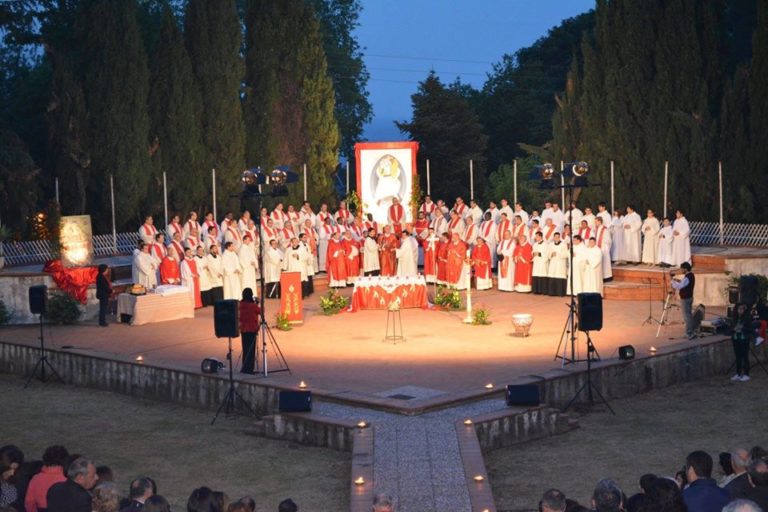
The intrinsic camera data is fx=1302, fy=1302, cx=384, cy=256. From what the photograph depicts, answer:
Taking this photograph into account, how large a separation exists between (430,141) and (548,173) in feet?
66.8

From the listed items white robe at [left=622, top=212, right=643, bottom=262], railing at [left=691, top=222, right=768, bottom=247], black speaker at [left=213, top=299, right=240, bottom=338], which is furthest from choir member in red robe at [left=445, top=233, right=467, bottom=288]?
black speaker at [left=213, top=299, right=240, bottom=338]

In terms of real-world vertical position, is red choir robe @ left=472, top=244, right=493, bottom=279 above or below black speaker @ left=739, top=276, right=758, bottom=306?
above

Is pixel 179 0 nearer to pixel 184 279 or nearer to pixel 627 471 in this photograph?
pixel 184 279

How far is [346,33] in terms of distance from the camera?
53406 millimetres

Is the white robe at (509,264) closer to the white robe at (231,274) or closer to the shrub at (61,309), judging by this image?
the white robe at (231,274)

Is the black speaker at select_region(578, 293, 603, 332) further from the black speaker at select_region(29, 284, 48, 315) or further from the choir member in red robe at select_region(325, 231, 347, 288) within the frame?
the choir member in red robe at select_region(325, 231, 347, 288)

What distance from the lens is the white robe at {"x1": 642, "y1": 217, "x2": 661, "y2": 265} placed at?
2819 cm

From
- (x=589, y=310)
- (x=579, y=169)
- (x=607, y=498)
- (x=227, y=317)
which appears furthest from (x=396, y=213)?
(x=607, y=498)

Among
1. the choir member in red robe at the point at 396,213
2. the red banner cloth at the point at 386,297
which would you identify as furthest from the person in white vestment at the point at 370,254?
the red banner cloth at the point at 386,297

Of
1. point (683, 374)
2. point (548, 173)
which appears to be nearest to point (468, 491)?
point (683, 374)

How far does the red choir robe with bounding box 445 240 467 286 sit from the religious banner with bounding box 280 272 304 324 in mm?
5171

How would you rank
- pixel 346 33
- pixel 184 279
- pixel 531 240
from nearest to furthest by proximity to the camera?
pixel 184 279, pixel 531 240, pixel 346 33

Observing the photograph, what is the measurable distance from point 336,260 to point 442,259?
2.37 metres

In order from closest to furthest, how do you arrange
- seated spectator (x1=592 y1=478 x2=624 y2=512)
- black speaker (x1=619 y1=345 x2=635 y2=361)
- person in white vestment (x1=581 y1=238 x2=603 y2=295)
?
seated spectator (x1=592 y1=478 x2=624 y2=512), black speaker (x1=619 y1=345 x2=635 y2=361), person in white vestment (x1=581 y1=238 x2=603 y2=295)
